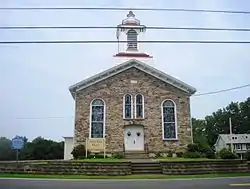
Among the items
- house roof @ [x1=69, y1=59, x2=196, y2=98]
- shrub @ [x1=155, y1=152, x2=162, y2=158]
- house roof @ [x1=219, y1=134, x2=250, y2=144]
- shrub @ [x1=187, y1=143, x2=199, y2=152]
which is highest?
house roof @ [x1=69, y1=59, x2=196, y2=98]

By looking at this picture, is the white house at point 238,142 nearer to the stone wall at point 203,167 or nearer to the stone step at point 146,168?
the stone wall at point 203,167

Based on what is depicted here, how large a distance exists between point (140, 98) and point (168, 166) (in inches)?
414

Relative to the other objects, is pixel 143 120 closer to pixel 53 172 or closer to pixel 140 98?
pixel 140 98

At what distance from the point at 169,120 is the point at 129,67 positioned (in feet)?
17.5

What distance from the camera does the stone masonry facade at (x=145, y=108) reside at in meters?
27.2

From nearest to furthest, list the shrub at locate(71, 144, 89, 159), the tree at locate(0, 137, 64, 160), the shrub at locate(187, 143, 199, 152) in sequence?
1. the shrub at locate(71, 144, 89, 159)
2. the shrub at locate(187, 143, 199, 152)
3. the tree at locate(0, 137, 64, 160)

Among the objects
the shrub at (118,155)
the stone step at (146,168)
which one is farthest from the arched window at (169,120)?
the stone step at (146,168)

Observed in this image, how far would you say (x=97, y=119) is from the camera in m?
27.7

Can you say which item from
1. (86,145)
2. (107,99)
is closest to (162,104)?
(107,99)

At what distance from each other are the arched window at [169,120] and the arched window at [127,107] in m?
2.59

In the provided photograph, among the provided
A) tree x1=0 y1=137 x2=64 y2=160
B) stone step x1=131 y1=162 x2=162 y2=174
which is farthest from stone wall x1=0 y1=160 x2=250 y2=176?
tree x1=0 y1=137 x2=64 y2=160

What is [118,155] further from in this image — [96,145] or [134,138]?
[134,138]

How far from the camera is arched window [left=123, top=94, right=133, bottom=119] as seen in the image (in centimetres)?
2781

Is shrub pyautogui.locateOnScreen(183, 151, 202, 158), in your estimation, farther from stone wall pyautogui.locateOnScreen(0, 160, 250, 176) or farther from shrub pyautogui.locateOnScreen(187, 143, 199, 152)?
stone wall pyautogui.locateOnScreen(0, 160, 250, 176)
